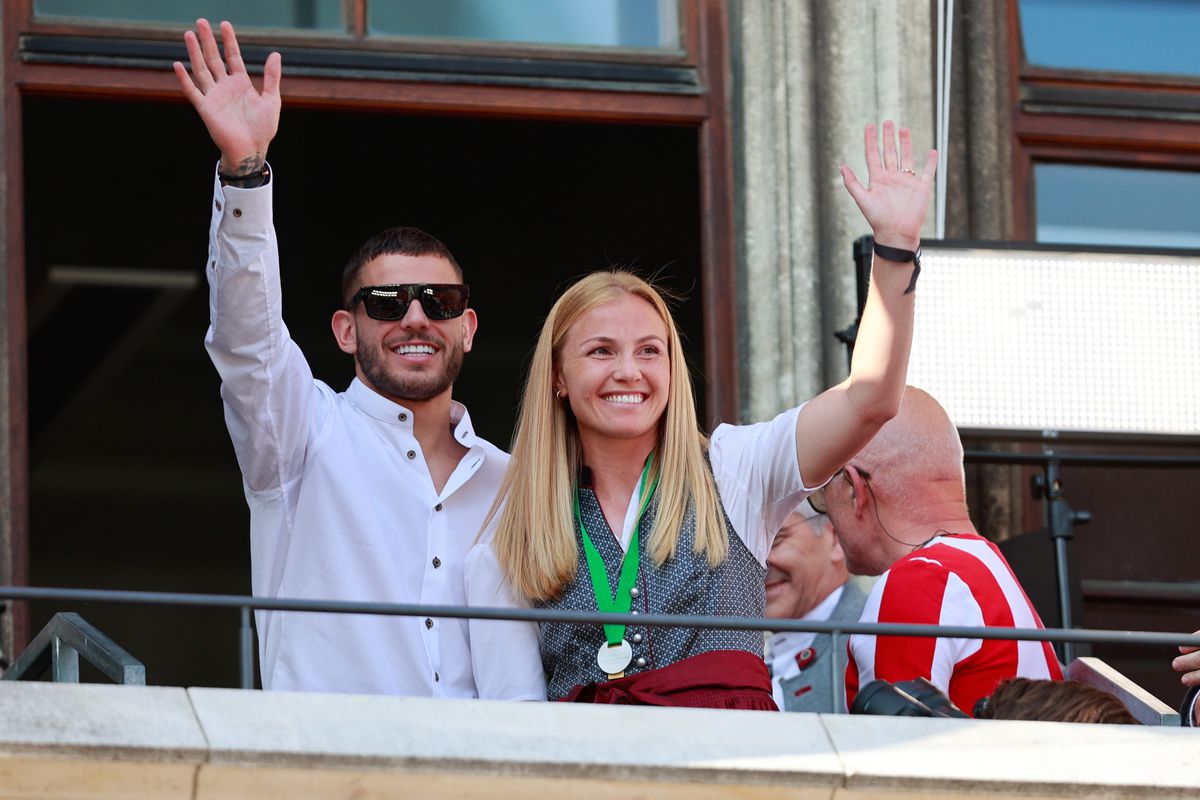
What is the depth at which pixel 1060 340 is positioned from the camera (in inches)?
223

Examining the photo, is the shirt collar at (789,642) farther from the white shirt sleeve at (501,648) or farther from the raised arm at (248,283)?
the raised arm at (248,283)

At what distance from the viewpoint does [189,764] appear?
12.0 feet

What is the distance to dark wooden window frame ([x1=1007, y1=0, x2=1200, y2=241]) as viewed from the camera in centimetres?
652

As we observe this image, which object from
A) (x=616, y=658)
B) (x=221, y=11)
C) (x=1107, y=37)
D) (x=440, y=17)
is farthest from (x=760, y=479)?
(x=1107, y=37)

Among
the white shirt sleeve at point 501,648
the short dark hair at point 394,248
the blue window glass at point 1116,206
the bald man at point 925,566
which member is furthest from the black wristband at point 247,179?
the blue window glass at point 1116,206

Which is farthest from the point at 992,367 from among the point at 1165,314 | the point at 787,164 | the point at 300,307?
the point at 300,307

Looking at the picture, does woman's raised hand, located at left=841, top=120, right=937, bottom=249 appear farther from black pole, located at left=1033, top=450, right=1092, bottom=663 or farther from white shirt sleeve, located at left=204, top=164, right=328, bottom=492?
black pole, located at left=1033, top=450, right=1092, bottom=663

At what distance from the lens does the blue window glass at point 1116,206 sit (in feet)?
21.6

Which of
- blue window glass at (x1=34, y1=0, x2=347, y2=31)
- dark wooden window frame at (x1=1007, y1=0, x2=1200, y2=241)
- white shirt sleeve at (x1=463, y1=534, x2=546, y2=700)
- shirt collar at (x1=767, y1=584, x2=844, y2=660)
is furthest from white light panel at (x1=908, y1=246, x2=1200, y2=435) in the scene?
blue window glass at (x1=34, y1=0, x2=347, y2=31)

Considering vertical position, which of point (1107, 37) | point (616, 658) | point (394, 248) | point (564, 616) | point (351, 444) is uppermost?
point (1107, 37)

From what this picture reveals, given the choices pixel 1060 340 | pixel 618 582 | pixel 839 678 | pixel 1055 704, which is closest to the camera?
pixel 1055 704

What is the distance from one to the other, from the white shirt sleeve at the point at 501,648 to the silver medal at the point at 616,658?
0.16 m

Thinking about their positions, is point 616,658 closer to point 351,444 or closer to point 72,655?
point 351,444

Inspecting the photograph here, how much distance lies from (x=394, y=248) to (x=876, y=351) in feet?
4.04
